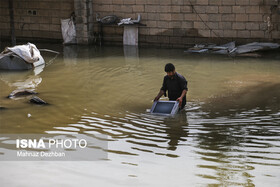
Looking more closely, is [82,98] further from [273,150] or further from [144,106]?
[273,150]

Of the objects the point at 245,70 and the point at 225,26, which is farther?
the point at 225,26

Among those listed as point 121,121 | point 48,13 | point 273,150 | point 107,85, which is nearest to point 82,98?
point 107,85

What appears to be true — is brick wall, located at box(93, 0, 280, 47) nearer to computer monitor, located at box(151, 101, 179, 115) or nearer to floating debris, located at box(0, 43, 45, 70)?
floating debris, located at box(0, 43, 45, 70)

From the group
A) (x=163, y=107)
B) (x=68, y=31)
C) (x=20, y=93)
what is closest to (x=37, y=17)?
(x=68, y=31)

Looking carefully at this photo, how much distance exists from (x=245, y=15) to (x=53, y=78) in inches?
286

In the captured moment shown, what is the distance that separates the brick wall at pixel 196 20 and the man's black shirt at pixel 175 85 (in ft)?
25.9

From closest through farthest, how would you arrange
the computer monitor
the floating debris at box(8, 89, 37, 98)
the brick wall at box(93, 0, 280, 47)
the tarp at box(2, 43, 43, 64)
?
the computer monitor < the floating debris at box(8, 89, 37, 98) < the tarp at box(2, 43, 43, 64) < the brick wall at box(93, 0, 280, 47)

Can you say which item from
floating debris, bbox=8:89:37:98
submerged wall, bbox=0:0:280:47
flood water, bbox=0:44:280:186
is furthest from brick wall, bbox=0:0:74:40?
floating debris, bbox=8:89:37:98

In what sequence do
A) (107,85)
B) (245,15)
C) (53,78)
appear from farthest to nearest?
(245,15) < (53,78) < (107,85)

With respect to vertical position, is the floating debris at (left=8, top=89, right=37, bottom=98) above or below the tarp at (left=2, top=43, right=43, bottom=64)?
below

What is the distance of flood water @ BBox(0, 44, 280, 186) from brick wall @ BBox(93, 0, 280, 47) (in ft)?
5.25

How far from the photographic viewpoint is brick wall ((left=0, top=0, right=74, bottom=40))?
18.7 metres

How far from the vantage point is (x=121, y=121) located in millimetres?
8289

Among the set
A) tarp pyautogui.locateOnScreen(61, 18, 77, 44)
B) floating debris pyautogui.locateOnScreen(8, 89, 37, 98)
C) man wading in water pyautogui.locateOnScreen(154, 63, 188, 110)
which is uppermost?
tarp pyautogui.locateOnScreen(61, 18, 77, 44)
